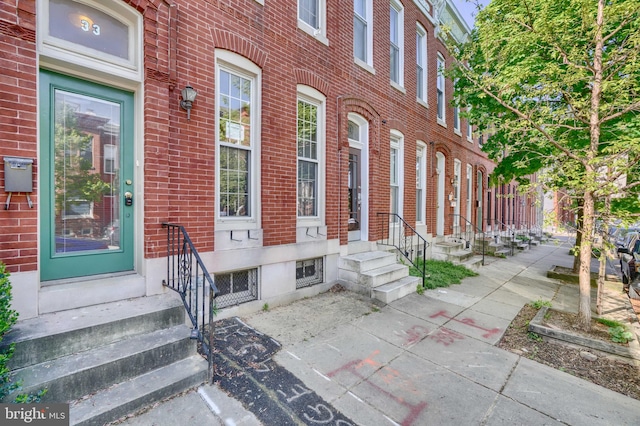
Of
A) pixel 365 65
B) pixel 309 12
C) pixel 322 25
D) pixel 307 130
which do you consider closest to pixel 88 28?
pixel 307 130

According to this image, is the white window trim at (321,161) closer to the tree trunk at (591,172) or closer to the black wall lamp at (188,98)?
the black wall lamp at (188,98)

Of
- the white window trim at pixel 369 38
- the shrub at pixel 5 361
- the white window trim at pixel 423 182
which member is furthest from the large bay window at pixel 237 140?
the white window trim at pixel 423 182

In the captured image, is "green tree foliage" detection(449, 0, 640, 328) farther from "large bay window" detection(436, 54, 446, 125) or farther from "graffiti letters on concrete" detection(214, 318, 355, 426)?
"large bay window" detection(436, 54, 446, 125)

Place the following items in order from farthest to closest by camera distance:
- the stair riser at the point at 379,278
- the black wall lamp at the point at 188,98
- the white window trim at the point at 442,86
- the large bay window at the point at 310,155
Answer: the white window trim at the point at 442,86, the large bay window at the point at 310,155, the stair riser at the point at 379,278, the black wall lamp at the point at 188,98

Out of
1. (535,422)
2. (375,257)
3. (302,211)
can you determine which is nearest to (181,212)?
(302,211)

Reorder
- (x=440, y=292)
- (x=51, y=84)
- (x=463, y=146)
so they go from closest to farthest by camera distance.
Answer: (x=51, y=84), (x=440, y=292), (x=463, y=146)

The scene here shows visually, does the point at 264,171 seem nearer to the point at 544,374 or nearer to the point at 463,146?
the point at 544,374

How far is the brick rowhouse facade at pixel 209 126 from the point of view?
8.80ft

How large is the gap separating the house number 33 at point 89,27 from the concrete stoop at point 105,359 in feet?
9.74

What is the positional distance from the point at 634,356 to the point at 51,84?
7272 millimetres

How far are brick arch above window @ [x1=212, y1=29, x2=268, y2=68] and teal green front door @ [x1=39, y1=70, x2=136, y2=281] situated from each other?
4.77 feet

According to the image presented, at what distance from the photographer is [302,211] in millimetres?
5516

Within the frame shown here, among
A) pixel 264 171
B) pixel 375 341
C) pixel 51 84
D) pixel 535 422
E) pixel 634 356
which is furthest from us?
pixel 264 171

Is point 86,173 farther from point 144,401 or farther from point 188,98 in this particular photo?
point 144,401
